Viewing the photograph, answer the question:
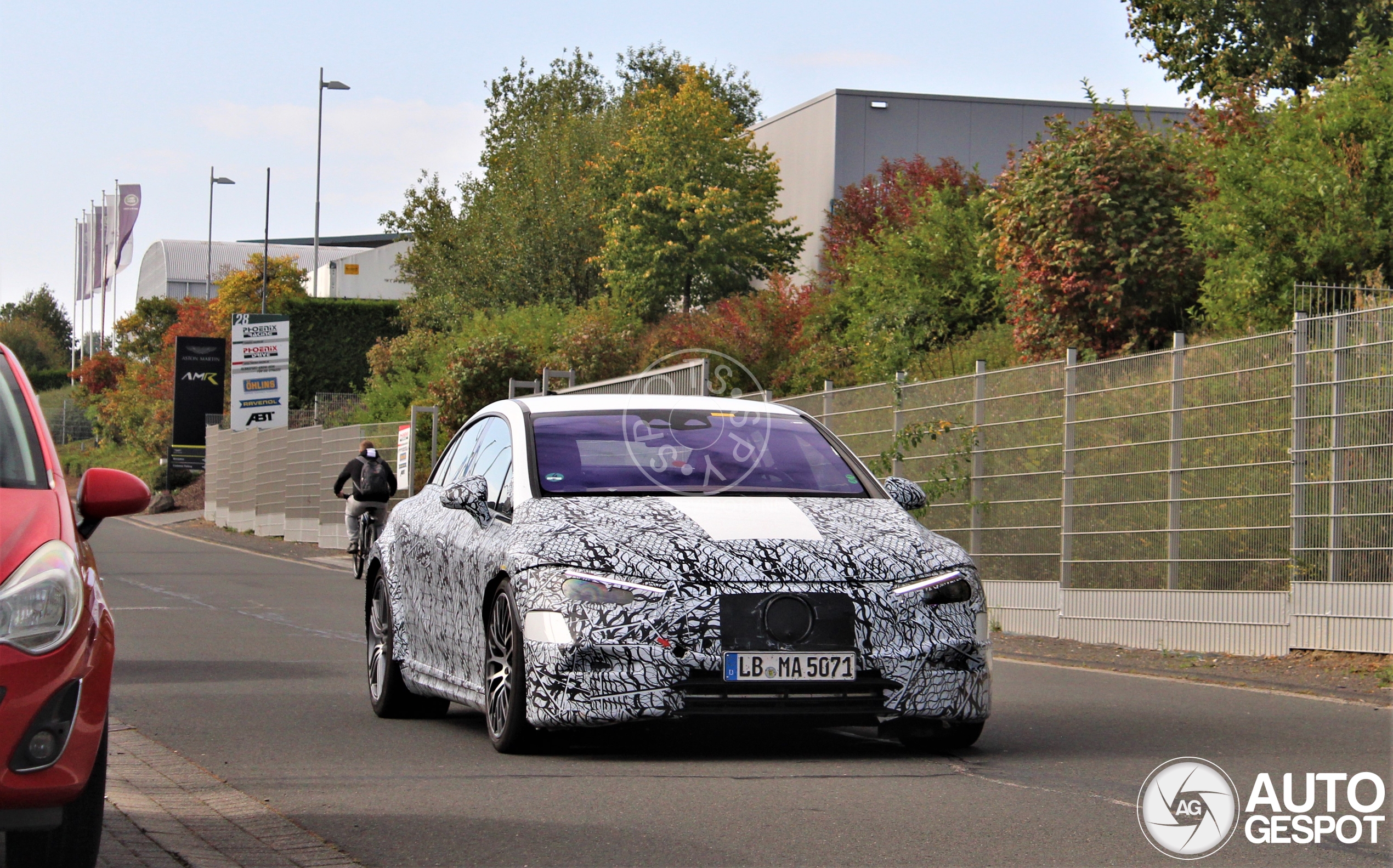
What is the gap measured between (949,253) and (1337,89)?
43.1 feet

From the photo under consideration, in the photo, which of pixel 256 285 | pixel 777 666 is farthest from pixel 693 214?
pixel 777 666

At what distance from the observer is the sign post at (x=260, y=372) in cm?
5059

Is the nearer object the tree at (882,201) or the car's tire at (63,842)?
the car's tire at (63,842)

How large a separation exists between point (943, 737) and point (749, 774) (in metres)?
1.15

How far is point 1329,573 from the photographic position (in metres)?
12.5

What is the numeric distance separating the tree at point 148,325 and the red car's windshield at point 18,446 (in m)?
98.7

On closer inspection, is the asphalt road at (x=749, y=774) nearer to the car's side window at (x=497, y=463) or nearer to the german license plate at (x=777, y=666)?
the german license plate at (x=777, y=666)

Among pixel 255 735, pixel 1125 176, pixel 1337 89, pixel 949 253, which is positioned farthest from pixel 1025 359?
pixel 255 735

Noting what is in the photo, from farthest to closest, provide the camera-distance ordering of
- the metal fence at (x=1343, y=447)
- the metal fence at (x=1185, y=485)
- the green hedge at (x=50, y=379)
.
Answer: the green hedge at (x=50, y=379) < the metal fence at (x=1185, y=485) < the metal fence at (x=1343, y=447)

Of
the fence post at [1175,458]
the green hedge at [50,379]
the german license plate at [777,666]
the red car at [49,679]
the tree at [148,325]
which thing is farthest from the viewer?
the green hedge at [50,379]

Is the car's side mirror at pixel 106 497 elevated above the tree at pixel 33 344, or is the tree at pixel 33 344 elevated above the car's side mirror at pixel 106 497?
the tree at pixel 33 344
